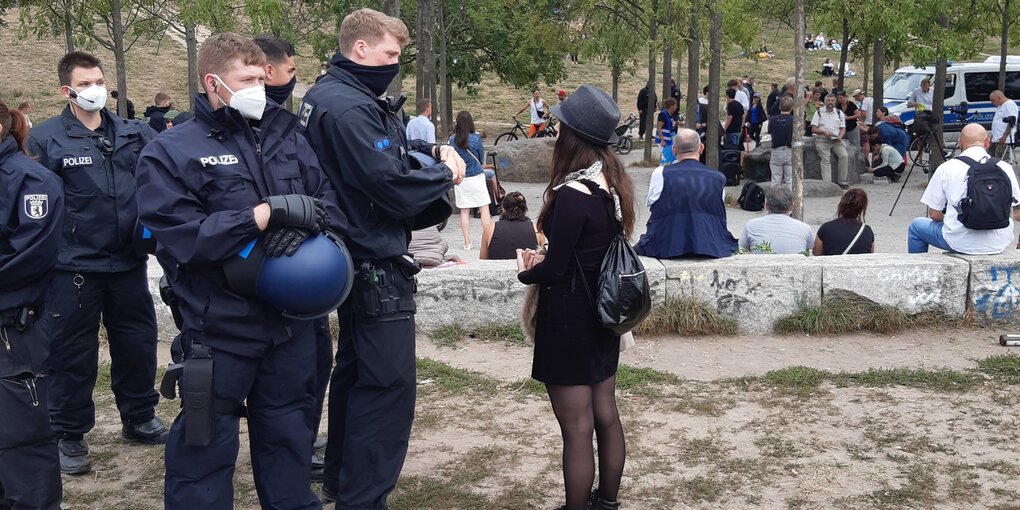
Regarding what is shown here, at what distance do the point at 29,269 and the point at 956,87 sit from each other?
22.1 meters

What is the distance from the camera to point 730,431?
17.9 feet

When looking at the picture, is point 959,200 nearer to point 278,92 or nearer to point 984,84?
point 278,92

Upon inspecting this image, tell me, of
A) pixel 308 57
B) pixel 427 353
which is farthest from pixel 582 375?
pixel 308 57

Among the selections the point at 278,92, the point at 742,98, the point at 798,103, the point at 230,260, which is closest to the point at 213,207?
the point at 230,260

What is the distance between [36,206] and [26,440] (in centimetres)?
92

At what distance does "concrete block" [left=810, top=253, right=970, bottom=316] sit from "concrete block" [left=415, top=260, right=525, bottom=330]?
2113 mm

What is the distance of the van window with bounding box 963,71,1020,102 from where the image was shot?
22.5m

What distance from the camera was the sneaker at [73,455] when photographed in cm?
505

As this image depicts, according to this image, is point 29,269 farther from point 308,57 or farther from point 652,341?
point 308,57

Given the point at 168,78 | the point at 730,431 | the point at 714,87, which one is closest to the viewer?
the point at 730,431

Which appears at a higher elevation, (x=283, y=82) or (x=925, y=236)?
(x=283, y=82)

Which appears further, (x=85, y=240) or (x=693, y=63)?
(x=693, y=63)

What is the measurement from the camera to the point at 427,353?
22.6ft

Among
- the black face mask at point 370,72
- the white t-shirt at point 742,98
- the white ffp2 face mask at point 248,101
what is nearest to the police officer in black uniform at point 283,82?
the black face mask at point 370,72
